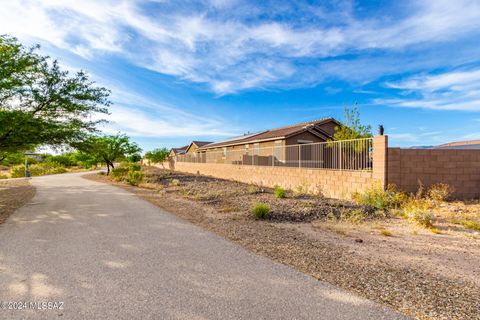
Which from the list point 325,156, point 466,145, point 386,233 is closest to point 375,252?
point 386,233

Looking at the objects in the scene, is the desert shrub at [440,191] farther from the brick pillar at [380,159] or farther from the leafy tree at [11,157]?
the leafy tree at [11,157]

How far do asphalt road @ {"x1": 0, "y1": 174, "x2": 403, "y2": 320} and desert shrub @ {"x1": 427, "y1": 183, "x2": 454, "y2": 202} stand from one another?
28.0ft

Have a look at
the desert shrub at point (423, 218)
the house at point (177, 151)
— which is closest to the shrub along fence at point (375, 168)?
the desert shrub at point (423, 218)

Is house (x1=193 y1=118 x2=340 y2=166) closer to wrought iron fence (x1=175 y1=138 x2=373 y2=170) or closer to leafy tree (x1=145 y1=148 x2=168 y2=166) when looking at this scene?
wrought iron fence (x1=175 y1=138 x2=373 y2=170)

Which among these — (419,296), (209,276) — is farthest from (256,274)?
(419,296)

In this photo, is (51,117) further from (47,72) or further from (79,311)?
(79,311)

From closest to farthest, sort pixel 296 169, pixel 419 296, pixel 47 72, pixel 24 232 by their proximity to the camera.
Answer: pixel 419 296 < pixel 24 232 < pixel 47 72 < pixel 296 169

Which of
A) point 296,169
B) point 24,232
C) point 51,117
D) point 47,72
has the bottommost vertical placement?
point 24,232

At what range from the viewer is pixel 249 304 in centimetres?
306

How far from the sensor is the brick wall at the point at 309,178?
11.1m

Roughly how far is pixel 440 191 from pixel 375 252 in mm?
6921

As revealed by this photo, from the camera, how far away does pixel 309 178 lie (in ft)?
44.9

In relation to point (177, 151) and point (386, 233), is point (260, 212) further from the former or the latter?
point (177, 151)

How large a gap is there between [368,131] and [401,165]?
1087cm
